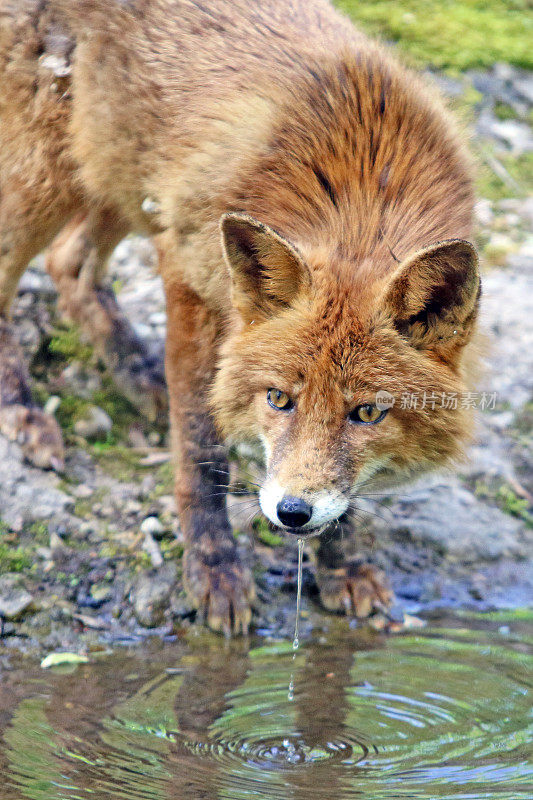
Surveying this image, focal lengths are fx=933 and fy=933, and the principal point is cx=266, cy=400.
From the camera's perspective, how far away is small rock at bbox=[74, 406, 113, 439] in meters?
5.73

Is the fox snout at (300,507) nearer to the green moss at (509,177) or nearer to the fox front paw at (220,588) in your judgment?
the fox front paw at (220,588)

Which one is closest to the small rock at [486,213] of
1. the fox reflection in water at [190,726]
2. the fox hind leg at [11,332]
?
the fox hind leg at [11,332]

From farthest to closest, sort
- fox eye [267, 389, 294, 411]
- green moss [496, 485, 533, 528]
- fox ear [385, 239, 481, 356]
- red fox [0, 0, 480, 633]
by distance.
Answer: green moss [496, 485, 533, 528], fox eye [267, 389, 294, 411], red fox [0, 0, 480, 633], fox ear [385, 239, 481, 356]

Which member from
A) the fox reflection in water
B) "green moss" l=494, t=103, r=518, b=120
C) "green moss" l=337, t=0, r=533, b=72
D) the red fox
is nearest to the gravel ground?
the red fox

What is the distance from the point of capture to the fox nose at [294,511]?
359 centimetres

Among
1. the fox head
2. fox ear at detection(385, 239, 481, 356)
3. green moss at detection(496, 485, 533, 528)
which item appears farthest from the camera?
green moss at detection(496, 485, 533, 528)

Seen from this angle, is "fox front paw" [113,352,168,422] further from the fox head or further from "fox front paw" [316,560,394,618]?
the fox head

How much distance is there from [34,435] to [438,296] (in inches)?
103

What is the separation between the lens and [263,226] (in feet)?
12.0

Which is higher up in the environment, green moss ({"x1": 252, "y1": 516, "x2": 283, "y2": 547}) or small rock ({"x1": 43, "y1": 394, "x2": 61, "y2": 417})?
small rock ({"x1": 43, "y1": 394, "x2": 61, "y2": 417})

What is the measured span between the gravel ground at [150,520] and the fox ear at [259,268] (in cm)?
106

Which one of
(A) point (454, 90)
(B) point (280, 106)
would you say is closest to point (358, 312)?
(B) point (280, 106)

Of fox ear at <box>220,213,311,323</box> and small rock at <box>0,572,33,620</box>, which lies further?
small rock at <box>0,572,33,620</box>

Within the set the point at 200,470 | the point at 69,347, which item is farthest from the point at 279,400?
the point at 69,347
